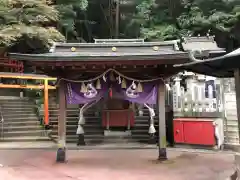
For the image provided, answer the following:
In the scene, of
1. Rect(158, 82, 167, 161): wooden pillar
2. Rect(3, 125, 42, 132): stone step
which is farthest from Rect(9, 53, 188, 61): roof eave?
Rect(3, 125, 42, 132): stone step

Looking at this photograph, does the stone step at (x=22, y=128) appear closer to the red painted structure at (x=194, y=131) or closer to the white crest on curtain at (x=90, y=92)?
the white crest on curtain at (x=90, y=92)

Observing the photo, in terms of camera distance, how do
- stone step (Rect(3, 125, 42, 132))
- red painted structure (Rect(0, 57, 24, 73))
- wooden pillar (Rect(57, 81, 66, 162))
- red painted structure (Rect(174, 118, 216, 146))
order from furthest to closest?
red painted structure (Rect(0, 57, 24, 73)), stone step (Rect(3, 125, 42, 132)), red painted structure (Rect(174, 118, 216, 146)), wooden pillar (Rect(57, 81, 66, 162))

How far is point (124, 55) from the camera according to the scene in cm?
888

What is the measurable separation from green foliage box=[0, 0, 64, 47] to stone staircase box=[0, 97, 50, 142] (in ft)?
12.2

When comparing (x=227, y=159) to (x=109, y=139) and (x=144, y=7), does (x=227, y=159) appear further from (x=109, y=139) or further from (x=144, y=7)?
(x=144, y=7)

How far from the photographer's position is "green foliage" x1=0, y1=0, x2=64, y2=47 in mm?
15461

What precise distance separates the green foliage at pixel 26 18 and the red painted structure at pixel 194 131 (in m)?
8.78

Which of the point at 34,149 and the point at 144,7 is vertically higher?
the point at 144,7

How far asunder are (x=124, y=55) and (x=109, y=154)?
407cm

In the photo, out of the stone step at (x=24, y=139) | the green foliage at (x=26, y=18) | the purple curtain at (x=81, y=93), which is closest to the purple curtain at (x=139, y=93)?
the purple curtain at (x=81, y=93)

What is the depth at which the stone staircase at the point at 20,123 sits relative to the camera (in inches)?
583

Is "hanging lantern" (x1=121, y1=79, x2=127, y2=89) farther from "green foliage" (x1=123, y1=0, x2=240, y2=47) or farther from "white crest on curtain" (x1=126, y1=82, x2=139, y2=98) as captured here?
"green foliage" (x1=123, y1=0, x2=240, y2=47)

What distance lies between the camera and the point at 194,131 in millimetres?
12078

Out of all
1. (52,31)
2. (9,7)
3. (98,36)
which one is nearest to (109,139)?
(52,31)
